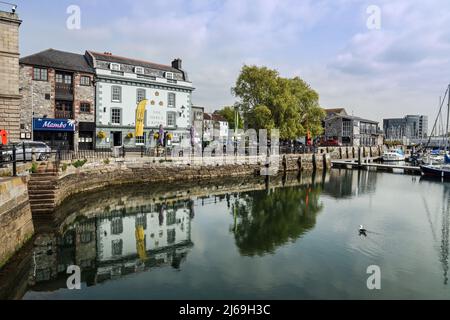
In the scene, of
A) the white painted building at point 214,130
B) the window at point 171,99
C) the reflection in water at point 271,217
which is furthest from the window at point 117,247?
the white painted building at point 214,130

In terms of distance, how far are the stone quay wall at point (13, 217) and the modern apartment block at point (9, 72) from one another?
11.3m

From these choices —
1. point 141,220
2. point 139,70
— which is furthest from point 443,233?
point 139,70

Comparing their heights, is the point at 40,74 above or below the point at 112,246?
above

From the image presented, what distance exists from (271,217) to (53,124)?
982 inches

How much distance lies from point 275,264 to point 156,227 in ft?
26.6

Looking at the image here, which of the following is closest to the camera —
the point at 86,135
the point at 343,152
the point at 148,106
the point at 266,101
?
the point at 86,135

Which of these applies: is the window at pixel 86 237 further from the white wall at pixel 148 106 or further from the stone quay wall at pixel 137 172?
the white wall at pixel 148 106

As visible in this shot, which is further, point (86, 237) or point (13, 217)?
point (86, 237)

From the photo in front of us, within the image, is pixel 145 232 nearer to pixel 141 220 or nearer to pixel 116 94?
pixel 141 220

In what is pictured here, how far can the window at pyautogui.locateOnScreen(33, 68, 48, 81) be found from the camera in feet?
109

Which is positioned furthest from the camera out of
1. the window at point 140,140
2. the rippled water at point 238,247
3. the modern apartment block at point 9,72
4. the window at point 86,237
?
the window at point 140,140

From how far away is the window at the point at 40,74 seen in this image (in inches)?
1304

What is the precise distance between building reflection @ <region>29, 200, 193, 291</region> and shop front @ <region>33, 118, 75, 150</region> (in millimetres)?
16803

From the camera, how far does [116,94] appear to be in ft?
124
